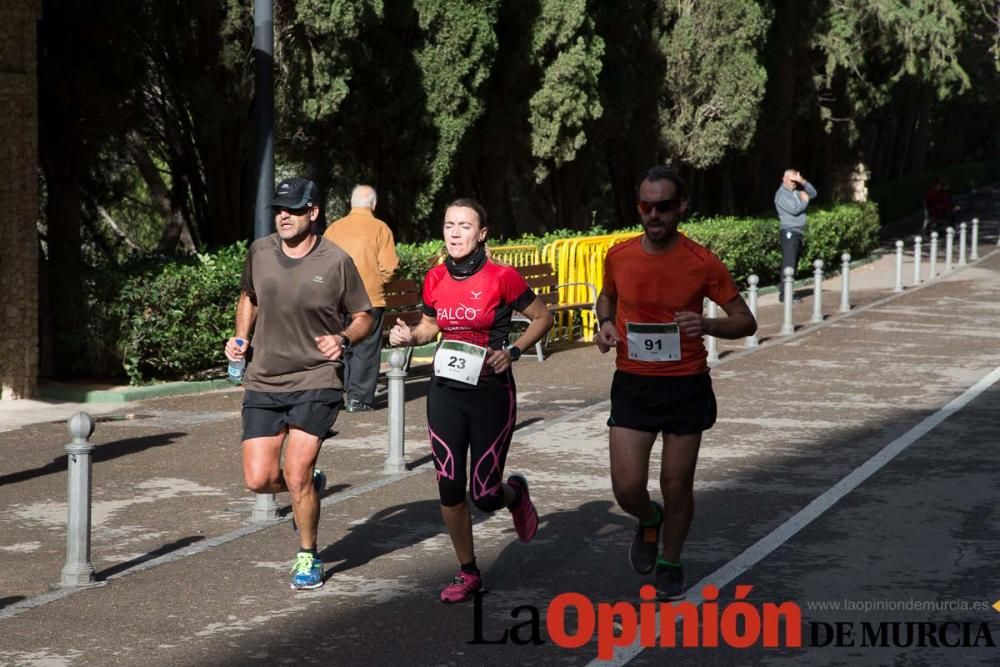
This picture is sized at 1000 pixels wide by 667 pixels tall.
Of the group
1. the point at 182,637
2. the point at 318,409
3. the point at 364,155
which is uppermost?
the point at 364,155

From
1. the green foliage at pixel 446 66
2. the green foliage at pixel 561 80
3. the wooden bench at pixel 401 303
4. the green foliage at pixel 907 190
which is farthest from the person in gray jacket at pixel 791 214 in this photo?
the green foliage at pixel 907 190

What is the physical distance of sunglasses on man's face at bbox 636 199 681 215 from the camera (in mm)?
7336

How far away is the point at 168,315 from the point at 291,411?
7955 millimetres

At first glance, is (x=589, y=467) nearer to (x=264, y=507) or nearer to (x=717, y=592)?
(x=264, y=507)

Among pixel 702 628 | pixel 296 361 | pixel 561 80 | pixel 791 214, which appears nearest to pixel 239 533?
pixel 296 361

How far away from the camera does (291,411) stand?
774 cm

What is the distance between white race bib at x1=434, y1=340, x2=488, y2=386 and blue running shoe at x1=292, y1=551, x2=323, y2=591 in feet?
3.58

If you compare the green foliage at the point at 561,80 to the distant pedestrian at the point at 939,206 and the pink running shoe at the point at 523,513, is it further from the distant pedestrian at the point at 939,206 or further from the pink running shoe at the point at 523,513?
the distant pedestrian at the point at 939,206

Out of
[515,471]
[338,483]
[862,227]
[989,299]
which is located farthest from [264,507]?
[862,227]

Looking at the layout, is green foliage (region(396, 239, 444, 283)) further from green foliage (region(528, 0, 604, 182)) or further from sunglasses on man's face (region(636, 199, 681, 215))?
sunglasses on man's face (region(636, 199, 681, 215))

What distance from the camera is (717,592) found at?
7641 mm

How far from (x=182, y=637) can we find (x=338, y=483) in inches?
150

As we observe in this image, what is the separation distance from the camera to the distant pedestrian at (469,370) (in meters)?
7.41

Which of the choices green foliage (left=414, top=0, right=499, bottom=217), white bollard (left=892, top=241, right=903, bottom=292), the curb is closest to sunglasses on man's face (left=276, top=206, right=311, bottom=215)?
the curb
